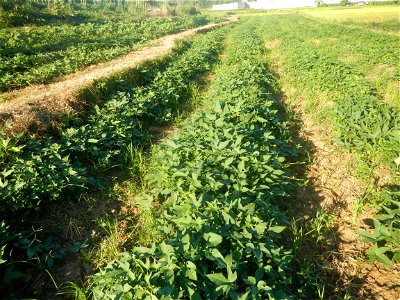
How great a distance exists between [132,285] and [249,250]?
1.08m

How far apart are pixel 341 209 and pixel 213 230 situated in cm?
257

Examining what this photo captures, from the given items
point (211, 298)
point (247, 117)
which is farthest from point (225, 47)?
point (211, 298)

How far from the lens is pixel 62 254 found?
132 inches

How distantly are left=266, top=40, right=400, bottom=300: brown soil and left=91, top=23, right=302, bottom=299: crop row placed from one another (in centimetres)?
55

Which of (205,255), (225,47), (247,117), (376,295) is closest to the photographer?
(205,255)

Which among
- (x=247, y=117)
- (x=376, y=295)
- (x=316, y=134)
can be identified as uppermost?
(x=247, y=117)

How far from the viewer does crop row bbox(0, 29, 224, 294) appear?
361 centimetres

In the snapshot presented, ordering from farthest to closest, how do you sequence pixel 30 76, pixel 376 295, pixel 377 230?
pixel 30 76
pixel 377 230
pixel 376 295

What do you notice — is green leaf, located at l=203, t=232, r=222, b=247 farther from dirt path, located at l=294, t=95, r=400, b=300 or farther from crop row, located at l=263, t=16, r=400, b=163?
crop row, located at l=263, t=16, r=400, b=163

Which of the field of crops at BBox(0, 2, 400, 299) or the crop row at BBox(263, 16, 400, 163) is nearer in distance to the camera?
the field of crops at BBox(0, 2, 400, 299)

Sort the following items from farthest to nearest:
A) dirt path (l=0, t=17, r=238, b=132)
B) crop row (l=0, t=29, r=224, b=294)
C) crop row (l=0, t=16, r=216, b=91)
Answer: crop row (l=0, t=16, r=216, b=91), dirt path (l=0, t=17, r=238, b=132), crop row (l=0, t=29, r=224, b=294)

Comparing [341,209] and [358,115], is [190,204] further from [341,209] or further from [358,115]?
[358,115]

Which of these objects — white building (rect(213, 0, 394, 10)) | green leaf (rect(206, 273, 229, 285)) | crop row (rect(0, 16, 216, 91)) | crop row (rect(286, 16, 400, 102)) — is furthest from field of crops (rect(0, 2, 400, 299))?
white building (rect(213, 0, 394, 10))

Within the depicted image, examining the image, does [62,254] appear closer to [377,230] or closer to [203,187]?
[203,187]
